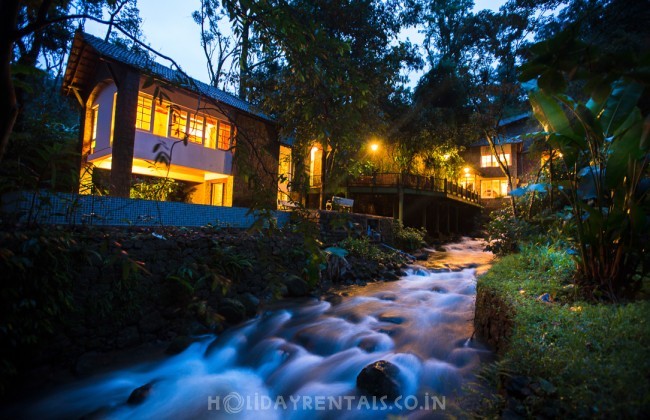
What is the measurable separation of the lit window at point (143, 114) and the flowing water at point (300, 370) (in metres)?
8.77

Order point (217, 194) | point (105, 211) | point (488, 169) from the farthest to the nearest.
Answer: point (488, 169) → point (217, 194) → point (105, 211)

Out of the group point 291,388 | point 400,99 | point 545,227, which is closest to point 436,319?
point 291,388

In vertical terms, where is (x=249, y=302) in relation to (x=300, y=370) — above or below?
above

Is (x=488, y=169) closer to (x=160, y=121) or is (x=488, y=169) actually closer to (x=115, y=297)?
(x=160, y=121)

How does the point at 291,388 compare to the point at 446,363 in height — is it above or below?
below

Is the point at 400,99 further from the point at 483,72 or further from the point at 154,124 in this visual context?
the point at 154,124

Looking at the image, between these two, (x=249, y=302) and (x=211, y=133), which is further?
(x=211, y=133)

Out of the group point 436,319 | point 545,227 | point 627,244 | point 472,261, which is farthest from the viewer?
point 472,261

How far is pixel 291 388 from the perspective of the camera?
14.5 feet

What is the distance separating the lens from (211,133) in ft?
46.3

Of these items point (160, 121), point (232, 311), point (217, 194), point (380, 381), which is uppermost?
point (160, 121)

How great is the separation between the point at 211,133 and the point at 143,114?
9.31 ft

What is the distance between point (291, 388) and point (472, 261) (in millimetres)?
12036

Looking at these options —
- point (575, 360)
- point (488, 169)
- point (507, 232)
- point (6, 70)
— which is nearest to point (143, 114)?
point (6, 70)
